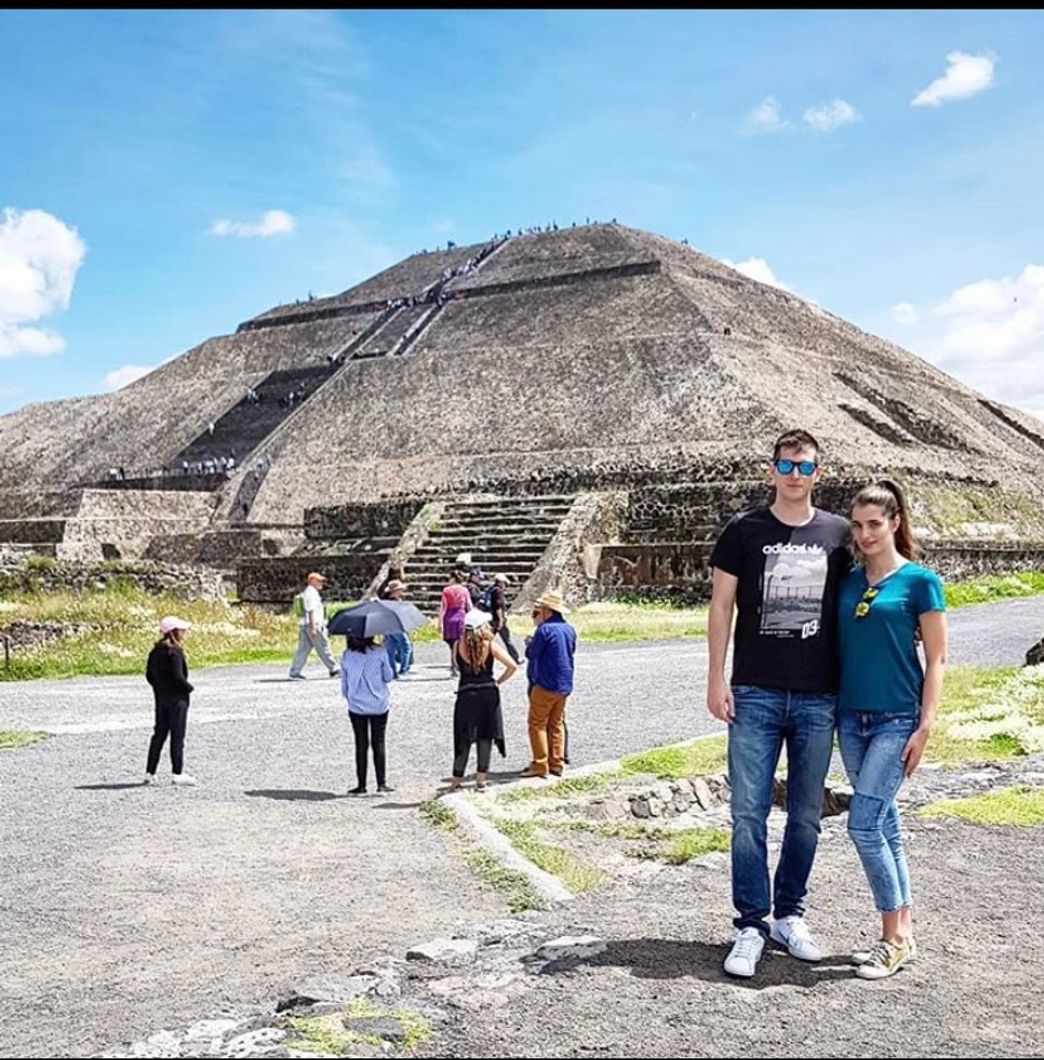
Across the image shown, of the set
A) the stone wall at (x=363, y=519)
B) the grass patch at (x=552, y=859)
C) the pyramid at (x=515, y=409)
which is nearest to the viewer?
the grass patch at (x=552, y=859)

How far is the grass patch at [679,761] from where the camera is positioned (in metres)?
10.4

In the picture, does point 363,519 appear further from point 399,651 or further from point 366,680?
point 366,680

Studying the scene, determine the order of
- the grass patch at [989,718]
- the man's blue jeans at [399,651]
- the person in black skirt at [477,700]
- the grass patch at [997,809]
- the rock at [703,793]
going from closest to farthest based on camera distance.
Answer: the grass patch at [997,809]
the rock at [703,793]
the person in black skirt at [477,700]
the grass patch at [989,718]
the man's blue jeans at [399,651]

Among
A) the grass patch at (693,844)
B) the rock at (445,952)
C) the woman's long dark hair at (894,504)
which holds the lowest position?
the grass patch at (693,844)

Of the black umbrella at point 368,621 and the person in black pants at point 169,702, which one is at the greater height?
the black umbrella at point 368,621

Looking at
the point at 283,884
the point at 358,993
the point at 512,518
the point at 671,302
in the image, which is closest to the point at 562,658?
the point at 283,884

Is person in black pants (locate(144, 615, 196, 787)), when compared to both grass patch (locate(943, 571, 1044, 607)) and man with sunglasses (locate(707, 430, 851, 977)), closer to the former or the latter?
man with sunglasses (locate(707, 430, 851, 977))

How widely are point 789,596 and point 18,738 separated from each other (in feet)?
33.5

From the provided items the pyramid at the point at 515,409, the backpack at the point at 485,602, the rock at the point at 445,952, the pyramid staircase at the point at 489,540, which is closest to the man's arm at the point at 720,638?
the rock at the point at 445,952

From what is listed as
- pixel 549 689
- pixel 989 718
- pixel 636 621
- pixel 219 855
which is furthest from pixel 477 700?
pixel 636 621

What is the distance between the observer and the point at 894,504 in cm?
552

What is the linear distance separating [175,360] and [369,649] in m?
66.4

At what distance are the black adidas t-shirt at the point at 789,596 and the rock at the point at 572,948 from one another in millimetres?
1293

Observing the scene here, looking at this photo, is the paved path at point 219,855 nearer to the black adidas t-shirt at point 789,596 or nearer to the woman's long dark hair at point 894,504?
the black adidas t-shirt at point 789,596
